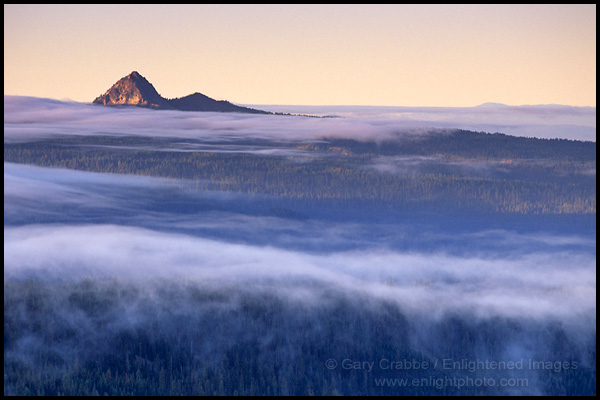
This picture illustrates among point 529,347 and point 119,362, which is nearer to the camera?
point 119,362

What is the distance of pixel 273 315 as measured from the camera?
604 feet

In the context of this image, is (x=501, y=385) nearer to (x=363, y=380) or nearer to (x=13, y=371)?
(x=363, y=380)

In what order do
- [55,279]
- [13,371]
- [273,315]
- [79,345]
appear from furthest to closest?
[55,279], [273,315], [79,345], [13,371]

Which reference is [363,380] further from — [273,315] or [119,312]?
[119,312]

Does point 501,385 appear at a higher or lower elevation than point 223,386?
lower

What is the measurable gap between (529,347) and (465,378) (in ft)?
139

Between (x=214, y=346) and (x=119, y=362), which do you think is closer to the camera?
(x=119, y=362)

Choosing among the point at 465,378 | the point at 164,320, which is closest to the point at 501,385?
the point at 465,378

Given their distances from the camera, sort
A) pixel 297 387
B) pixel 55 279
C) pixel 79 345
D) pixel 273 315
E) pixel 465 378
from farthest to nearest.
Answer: pixel 55 279
pixel 273 315
pixel 465 378
pixel 79 345
pixel 297 387

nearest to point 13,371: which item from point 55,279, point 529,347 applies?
point 55,279

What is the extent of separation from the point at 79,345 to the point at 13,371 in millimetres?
23717

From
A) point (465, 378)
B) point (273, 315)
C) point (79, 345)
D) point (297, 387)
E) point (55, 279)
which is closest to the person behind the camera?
point (297, 387)

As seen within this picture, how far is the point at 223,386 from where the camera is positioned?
130 metres

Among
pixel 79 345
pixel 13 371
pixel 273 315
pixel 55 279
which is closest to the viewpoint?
pixel 13 371
